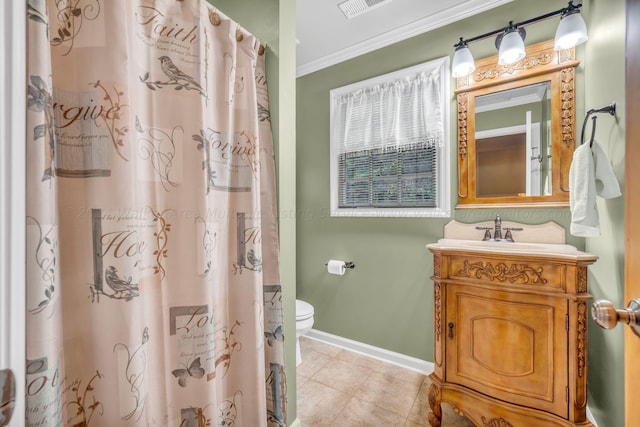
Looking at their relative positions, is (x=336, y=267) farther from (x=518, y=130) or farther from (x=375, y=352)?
(x=518, y=130)

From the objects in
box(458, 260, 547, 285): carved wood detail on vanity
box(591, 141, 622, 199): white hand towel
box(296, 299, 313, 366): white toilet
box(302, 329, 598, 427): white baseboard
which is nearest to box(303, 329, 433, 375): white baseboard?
box(302, 329, 598, 427): white baseboard

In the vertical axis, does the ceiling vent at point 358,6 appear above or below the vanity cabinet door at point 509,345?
above

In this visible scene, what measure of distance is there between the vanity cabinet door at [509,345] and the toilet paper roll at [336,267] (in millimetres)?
1017

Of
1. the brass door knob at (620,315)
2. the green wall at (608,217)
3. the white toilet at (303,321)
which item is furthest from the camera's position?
the white toilet at (303,321)

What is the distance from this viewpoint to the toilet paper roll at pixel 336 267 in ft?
7.64

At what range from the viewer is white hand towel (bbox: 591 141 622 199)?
116cm

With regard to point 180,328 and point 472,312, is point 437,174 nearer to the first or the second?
point 472,312

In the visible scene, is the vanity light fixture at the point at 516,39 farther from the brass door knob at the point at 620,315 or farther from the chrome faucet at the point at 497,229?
the brass door knob at the point at 620,315

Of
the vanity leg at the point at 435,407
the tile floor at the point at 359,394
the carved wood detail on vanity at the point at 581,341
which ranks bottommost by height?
the tile floor at the point at 359,394

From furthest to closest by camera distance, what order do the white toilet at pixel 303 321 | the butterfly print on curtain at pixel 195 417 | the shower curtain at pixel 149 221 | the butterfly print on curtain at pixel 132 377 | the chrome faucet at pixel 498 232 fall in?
the white toilet at pixel 303 321 < the chrome faucet at pixel 498 232 < the butterfly print on curtain at pixel 195 417 < the butterfly print on curtain at pixel 132 377 < the shower curtain at pixel 149 221

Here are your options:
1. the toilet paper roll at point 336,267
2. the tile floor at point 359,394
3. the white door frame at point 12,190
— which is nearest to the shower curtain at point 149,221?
the white door frame at point 12,190

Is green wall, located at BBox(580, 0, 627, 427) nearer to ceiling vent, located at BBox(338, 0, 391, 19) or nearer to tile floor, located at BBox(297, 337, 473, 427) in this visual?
tile floor, located at BBox(297, 337, 473, 427)

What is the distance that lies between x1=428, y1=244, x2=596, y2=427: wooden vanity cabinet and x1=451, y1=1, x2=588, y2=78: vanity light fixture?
115 centimetres

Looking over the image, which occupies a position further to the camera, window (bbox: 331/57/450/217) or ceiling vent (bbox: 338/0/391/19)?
window (bbox: 331/57/450/217)
